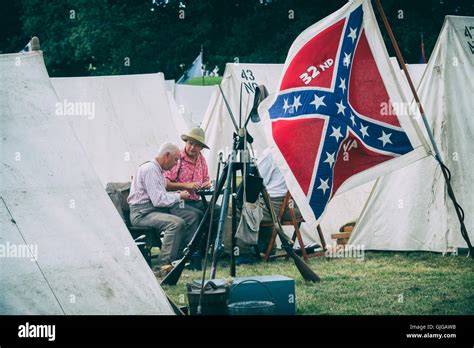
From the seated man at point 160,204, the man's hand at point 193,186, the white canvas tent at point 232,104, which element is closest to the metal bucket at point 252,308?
the seated man at point 160,204

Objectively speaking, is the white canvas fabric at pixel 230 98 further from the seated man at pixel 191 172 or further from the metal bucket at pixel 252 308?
the metal bucket at pixel 252 308

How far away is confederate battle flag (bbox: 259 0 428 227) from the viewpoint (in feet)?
24.0

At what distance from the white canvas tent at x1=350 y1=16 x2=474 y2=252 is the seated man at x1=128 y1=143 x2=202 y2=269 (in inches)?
104

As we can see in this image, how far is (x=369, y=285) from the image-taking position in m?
7.54

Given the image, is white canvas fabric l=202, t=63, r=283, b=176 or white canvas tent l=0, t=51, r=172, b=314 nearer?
white canvas tent l=0, t=51, r=172, b=314

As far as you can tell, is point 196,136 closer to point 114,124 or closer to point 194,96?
point 114,124

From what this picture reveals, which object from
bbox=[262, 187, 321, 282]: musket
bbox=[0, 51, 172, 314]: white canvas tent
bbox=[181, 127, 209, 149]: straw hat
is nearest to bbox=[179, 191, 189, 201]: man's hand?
bbox=[181, 127, 209, 149]: straw hat

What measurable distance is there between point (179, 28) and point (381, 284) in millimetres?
20934

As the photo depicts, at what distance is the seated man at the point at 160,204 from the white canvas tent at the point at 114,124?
10.9 feet

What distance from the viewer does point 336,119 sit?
7.33 meters

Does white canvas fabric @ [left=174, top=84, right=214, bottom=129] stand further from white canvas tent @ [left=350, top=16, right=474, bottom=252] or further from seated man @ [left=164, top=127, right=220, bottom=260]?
white canvas tent @ [left=350, top=16, right=474, bottom=252]
